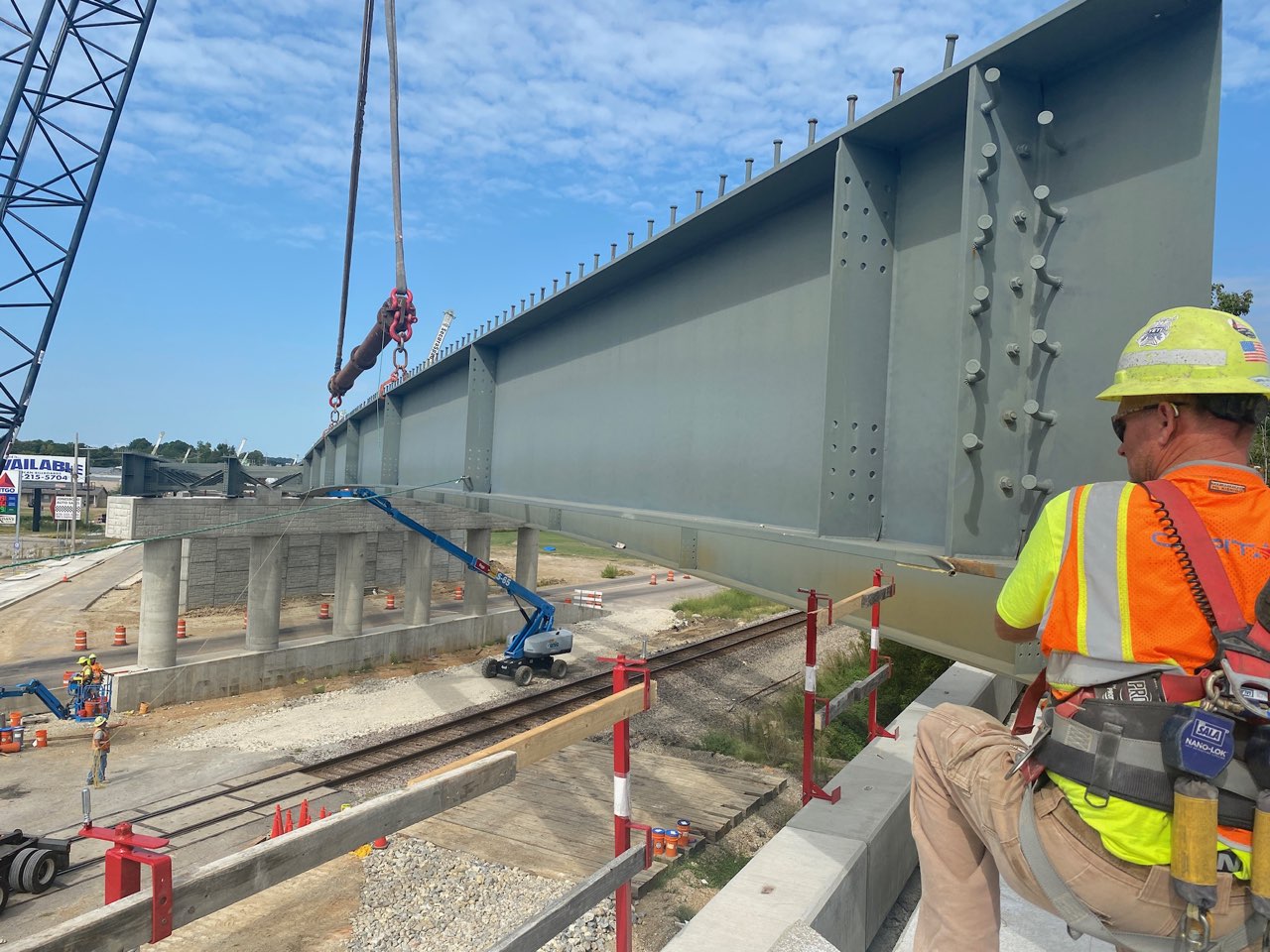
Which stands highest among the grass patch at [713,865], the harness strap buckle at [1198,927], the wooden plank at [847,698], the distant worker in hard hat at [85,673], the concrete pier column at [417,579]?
the harness strap buckle at [1198,927]

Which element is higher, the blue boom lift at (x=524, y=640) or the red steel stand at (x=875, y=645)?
the red steel stand at (x=875, y=645)

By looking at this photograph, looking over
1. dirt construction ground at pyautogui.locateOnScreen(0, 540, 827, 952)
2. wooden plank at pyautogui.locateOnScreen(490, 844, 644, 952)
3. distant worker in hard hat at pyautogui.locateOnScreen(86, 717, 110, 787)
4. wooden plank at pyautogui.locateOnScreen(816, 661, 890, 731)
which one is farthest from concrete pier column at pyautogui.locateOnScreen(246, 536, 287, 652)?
wooden plank at pyautogui.locateOnScreen(490, 844, 644, 952)

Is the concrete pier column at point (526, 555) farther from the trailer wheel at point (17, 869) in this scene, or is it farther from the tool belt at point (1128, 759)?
the tool belt at point (1128, 759)

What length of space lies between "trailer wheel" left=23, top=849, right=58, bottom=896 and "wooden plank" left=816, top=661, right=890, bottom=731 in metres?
8.48

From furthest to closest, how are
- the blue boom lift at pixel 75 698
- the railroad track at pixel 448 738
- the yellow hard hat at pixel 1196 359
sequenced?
the blue boom lift at pixel 75 698
the railroad track at pixel 448 738
the yellow hard hat at pixel 1196 359

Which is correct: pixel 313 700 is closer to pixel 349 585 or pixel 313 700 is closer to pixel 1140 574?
pixel 349 585

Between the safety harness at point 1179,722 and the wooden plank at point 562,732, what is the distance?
4.60 feet

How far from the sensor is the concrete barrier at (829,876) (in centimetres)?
315

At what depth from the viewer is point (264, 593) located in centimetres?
1845

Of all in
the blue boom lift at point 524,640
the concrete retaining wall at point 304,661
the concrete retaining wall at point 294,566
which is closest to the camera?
the concrete retaining wall at point 304,661

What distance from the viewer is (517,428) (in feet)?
34.6

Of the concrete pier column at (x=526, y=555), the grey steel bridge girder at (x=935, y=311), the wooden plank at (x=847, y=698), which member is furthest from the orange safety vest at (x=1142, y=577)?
the concrete pier column at (x=526, y=555)

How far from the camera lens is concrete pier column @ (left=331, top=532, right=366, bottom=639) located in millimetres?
20547

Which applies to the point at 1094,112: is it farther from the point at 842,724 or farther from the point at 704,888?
the point at 842,724
